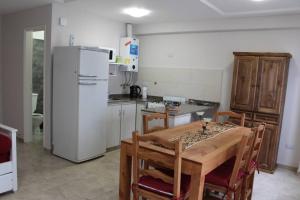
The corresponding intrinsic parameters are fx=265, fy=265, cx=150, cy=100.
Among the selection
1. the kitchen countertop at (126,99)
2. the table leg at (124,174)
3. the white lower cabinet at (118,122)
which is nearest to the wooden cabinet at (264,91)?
the kitchen countertop at (126,99)

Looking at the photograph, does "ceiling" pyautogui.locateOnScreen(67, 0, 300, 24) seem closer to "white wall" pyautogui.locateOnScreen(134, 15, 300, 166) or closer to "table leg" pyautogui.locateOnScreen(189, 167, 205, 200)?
"white wall" pyautogui.locateOnScreen(134, 15, 300, 166)

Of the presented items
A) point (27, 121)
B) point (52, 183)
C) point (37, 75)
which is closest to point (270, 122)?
point (52, 183)

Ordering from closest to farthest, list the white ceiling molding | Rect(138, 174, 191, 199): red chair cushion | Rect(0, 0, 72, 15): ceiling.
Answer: Rect(138, 174, 191, 199): red chair cushion → the white ceiling molding → Rect(0, 0, 72, 15): ceiling

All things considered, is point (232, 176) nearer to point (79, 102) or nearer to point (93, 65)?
point (79, 102)

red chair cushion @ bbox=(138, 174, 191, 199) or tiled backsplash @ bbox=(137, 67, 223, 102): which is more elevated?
tiled backsplash @ bbox=(137, 67, 223, 102)

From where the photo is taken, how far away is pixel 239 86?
407cm

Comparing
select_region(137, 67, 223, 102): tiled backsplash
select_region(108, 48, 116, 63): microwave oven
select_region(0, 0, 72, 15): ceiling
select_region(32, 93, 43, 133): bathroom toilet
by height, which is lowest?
select_region(32, 93, 43, 133): bathroom toilet

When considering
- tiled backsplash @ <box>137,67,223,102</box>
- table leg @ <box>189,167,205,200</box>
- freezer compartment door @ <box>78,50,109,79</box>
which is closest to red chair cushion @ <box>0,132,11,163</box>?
freezer compartment door @ <box>78,50,109,79</box>

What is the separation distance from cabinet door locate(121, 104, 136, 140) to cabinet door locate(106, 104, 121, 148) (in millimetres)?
98

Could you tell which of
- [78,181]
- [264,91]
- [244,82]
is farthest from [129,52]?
[78,181]

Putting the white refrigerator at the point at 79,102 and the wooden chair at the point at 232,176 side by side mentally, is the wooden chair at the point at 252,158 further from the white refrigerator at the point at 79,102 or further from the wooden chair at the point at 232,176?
the white refrigerator at the point at 79,102

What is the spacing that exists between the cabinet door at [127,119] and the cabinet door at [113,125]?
0.10m

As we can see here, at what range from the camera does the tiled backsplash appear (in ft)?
15.3

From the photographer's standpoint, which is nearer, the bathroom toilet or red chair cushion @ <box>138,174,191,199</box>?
red chair cushion @ <box>138,174,191,199</box>
